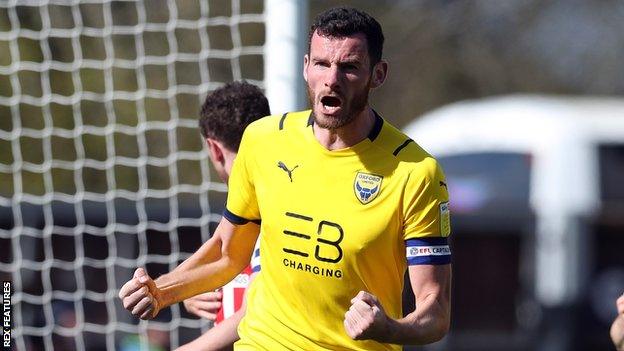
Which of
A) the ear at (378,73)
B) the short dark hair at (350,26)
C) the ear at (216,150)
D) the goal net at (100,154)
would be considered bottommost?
the goal net at (100,154)

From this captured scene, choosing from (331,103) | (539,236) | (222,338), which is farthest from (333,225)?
(539,236)

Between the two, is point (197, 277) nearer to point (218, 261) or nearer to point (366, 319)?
point (218, 261)

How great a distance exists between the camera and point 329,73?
5.41 metres

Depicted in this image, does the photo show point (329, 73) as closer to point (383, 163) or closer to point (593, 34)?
point (383, 163)

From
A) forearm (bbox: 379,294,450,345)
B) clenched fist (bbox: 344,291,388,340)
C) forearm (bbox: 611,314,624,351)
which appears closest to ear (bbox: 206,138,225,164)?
forearm (bbox: 379,294,450,345)

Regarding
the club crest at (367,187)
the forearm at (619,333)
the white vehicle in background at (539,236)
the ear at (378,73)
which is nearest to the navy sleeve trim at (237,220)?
the club crest at (367,187)

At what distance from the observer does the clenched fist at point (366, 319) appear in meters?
4.96

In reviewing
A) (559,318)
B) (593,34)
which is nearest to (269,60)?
(559,318)

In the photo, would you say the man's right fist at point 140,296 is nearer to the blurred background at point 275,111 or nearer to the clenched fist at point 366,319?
the clenched fist at point 366,319

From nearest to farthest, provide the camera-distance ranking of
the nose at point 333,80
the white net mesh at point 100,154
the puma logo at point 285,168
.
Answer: the nose at point 333,80
the puma logo at point 285,168
the white net mesh at point 100,154

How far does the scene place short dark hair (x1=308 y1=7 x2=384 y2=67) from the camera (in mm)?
5453

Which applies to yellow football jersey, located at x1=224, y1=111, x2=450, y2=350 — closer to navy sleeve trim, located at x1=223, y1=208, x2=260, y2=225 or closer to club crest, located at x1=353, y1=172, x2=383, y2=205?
club crest, located at x1=353, y1=172, x2=383, y2=205

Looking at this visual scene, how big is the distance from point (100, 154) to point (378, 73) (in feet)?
31.6

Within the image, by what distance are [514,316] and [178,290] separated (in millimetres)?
12695
